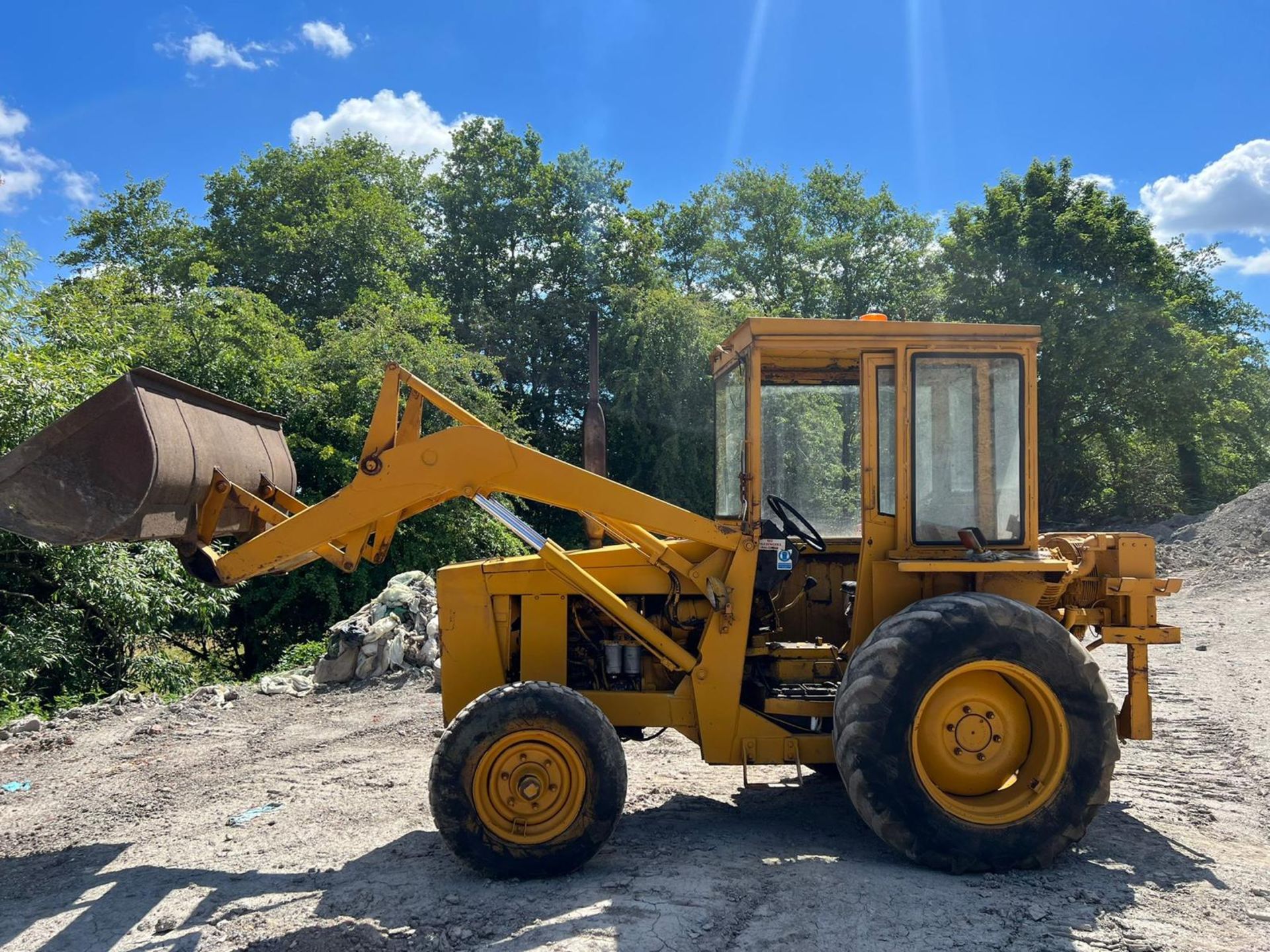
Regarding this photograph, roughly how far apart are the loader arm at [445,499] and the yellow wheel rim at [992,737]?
1188mm

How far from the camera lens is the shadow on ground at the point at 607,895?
11.9 feet

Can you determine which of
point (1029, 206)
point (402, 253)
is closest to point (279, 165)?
point (402, 253)

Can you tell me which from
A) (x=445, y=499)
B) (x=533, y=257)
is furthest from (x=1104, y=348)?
(x=445, y=499)

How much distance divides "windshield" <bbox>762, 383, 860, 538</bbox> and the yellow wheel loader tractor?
0.06ft

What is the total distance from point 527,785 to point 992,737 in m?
2.14

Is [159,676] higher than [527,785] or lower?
lower

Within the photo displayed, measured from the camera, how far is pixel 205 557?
188 inches

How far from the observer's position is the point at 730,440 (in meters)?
5.32

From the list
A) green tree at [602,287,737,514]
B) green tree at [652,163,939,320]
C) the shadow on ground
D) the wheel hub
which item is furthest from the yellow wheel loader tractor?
green tree at [652,163,939,320]

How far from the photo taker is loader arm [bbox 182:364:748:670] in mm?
4551

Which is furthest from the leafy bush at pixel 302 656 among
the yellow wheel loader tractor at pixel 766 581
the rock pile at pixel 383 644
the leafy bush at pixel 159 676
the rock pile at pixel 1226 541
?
the rock pile at pixel 1226 541

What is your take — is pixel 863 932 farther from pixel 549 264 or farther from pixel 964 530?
pixel 549 264

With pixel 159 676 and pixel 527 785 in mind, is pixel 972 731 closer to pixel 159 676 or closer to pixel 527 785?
pixel 527 785

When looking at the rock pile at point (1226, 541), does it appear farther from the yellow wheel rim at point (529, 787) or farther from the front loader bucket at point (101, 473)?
the front loader bucket at point (101, 473)
